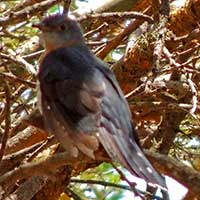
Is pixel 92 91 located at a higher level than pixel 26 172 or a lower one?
higher

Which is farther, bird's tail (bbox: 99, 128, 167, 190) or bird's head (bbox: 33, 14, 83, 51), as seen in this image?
bird's head (bbox: 33, 14, 83, 51)

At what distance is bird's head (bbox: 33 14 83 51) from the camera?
482 centimetres

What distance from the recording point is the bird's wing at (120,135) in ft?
12.3

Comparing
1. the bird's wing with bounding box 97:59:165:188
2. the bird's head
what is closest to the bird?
the bird's wing with bounding box 97:59:165:188

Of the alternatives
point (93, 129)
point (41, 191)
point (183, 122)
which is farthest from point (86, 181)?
point (93, 129)

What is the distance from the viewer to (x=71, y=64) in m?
4.40

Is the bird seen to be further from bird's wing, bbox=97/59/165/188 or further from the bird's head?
the bird's head

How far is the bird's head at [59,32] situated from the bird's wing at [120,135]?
0.56 metres

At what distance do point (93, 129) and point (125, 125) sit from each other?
0.29m

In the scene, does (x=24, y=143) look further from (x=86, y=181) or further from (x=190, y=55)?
(x=190, y=55)

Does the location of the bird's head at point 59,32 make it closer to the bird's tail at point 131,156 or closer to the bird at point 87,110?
the bird at point 87,110

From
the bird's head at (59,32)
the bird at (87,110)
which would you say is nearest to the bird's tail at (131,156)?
the bird at (87,110)

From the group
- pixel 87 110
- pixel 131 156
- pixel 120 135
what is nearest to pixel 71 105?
pixel 87 110

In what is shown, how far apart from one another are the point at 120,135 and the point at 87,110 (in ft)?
0.73
